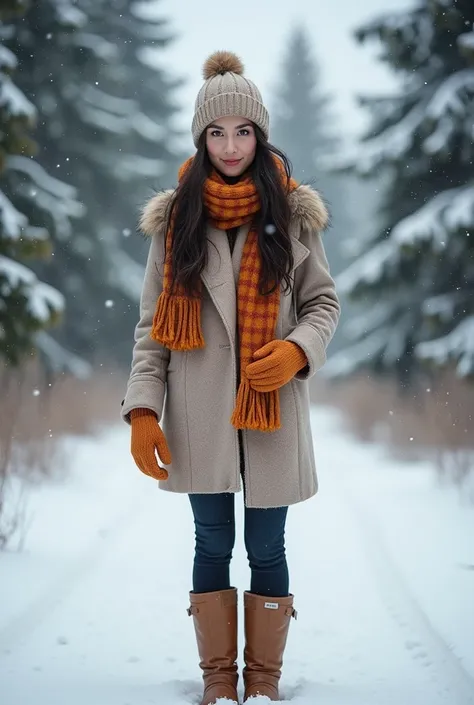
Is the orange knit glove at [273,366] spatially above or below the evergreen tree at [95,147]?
below

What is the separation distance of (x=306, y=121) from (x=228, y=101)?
26244mm

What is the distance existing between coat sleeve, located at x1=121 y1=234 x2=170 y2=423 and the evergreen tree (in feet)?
24.0

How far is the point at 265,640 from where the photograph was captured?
8.38 ft

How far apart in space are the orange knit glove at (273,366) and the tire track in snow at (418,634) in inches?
52.5

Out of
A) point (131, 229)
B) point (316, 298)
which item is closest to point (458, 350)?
point (316, 298)

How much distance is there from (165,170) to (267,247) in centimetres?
1426

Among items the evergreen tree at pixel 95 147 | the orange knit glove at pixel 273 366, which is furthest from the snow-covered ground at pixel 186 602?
the evergreen tree at pixel 95 147

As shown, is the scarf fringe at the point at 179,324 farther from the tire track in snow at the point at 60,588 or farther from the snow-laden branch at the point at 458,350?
the snow-laden branch at the point at 458,350

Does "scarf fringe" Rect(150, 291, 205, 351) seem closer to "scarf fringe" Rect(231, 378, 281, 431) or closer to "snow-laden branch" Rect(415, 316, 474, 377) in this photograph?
"scarf fringe" Rect(231, 378, 281, 431)

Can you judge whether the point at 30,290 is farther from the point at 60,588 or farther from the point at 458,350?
the point at 458,350

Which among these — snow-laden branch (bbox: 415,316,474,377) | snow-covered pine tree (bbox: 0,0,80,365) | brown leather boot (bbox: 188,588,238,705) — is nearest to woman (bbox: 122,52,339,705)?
brown leather boot (bbox: 188,588,238,705)

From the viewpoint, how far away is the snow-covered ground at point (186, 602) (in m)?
2.78

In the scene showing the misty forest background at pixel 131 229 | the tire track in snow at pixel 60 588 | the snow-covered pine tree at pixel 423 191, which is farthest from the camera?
the snow-covered pine tree at pixel 423 191

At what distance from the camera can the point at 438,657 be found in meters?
3.04
